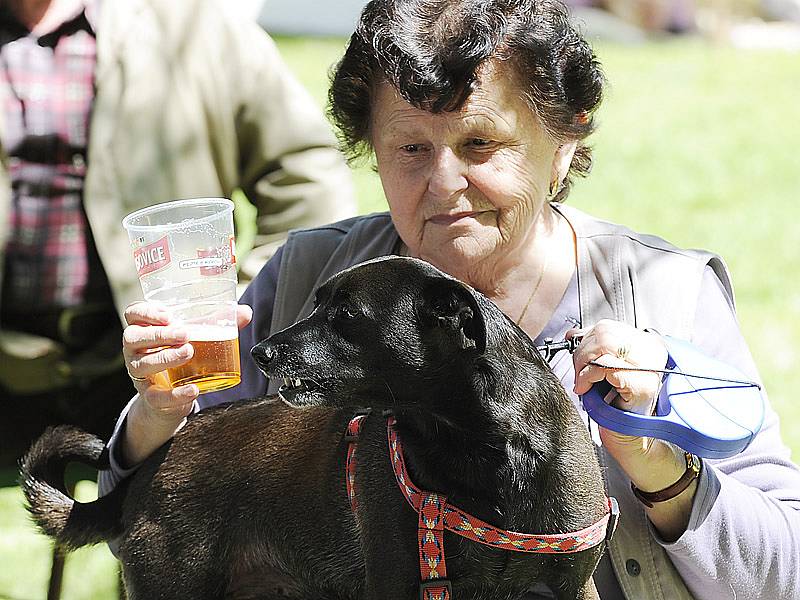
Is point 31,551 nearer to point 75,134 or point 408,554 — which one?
point 75,134

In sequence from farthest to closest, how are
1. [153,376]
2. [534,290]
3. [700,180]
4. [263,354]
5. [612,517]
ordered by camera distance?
[700,180] < [534,290] < [153,376] < [612,517] < [263,354]

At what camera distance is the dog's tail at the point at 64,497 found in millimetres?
2070

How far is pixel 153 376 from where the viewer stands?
6.40 ft

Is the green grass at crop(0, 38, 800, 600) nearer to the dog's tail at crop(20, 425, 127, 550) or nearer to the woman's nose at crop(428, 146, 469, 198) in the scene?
the dog's tail at crop(20, 425, 127, 550)

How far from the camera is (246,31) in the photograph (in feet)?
10.5

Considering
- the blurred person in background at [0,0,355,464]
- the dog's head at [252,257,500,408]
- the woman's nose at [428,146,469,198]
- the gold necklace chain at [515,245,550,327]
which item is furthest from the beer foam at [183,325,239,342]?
the blurred person in background at [0,0,355,464]


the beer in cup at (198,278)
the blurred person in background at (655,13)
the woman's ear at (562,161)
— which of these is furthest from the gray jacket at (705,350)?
the blurred person in background at (655,13)

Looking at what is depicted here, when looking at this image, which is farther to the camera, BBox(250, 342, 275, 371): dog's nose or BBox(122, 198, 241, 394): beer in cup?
BBox(122, 198, 241, 394): beer in cup

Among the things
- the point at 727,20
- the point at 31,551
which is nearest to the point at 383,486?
the point at 31,551

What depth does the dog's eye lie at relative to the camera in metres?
1.73

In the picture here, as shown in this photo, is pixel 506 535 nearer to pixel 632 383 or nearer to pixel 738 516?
pixel 632 383

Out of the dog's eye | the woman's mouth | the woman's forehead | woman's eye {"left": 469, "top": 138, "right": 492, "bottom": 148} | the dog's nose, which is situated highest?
the woman's forehead

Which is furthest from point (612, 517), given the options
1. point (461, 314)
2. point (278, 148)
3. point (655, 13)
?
point (655, 13)

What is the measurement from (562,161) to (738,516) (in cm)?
72
